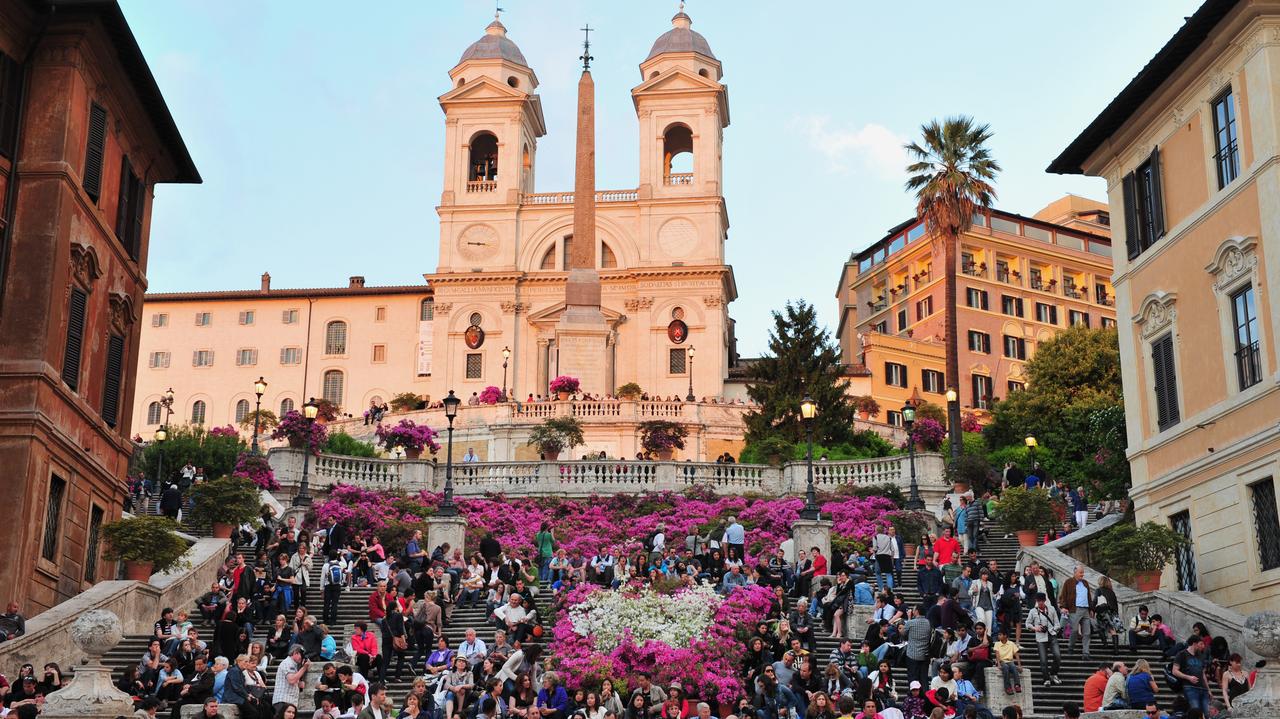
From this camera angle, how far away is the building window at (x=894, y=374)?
87.2 m

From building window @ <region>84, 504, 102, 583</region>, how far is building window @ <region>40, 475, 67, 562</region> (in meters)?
1.31

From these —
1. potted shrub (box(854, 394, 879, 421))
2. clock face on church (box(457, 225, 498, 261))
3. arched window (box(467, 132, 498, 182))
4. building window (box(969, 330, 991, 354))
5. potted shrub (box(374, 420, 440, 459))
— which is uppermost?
arched window (box(467, 132, 498, 182))

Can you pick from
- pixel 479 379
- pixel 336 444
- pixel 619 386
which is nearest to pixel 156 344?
pixel 479 379

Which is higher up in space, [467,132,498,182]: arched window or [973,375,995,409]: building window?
[467,132,498,182]: arched window

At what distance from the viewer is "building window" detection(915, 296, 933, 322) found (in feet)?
310

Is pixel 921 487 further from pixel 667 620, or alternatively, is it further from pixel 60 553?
pixel 60 553

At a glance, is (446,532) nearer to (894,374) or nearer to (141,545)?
(141,545)

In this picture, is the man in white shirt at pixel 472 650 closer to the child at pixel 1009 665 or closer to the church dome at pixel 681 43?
the child at pixel 1009 665

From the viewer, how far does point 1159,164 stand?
3155 centimetres

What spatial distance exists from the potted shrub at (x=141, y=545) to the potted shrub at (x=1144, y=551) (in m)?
16.7

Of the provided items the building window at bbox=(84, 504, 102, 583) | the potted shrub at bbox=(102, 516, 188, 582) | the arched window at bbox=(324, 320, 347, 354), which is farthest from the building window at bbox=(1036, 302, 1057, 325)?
the potted shrub at bbox=(102, 516, 188, 582)

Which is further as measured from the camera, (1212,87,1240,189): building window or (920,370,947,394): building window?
(920,370,947,394): building window

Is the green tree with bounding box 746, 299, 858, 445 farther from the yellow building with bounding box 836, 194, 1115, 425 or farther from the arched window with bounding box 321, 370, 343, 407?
the arched window with bounding box 321, 370, 343, 407

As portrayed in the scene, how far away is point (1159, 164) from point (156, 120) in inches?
799
